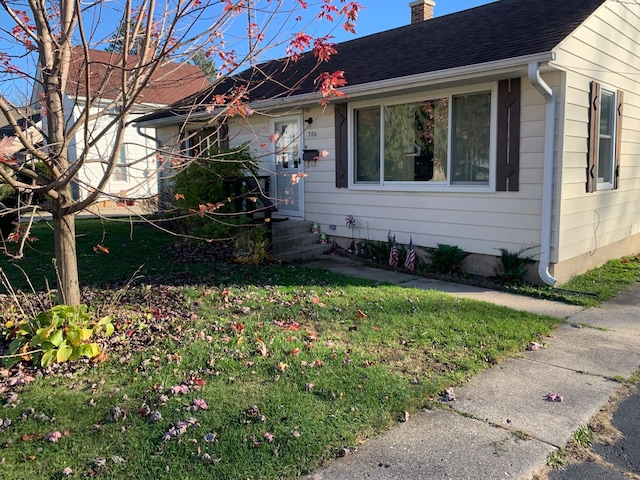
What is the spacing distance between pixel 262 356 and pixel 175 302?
1.77m

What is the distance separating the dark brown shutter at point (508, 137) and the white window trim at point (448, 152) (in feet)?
0.24

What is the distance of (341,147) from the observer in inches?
350

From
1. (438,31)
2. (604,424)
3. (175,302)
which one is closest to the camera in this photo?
(604,424)

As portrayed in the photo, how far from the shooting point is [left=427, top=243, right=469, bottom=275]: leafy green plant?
7.50 m

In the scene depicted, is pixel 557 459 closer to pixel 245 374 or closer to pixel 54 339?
pixel 245 374

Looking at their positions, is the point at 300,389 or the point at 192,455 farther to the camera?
the point at 300,389

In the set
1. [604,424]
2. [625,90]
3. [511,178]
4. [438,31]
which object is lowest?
[604,424]

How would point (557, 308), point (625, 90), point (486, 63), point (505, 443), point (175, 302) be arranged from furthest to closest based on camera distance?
point (625, 90)
point (486, 63)
point (557, 308)
point (175, 302)
point (505, 443)

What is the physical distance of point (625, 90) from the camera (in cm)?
822

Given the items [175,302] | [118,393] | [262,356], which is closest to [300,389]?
[262,356]

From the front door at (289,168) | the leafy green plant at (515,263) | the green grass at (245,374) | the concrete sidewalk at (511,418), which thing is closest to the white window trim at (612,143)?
the leafy green plant at (515,263)

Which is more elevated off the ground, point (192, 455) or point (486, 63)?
point (486, 63)

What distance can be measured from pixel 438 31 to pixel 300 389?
790 cm

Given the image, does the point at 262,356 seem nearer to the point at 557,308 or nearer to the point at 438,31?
the point at 557,308
